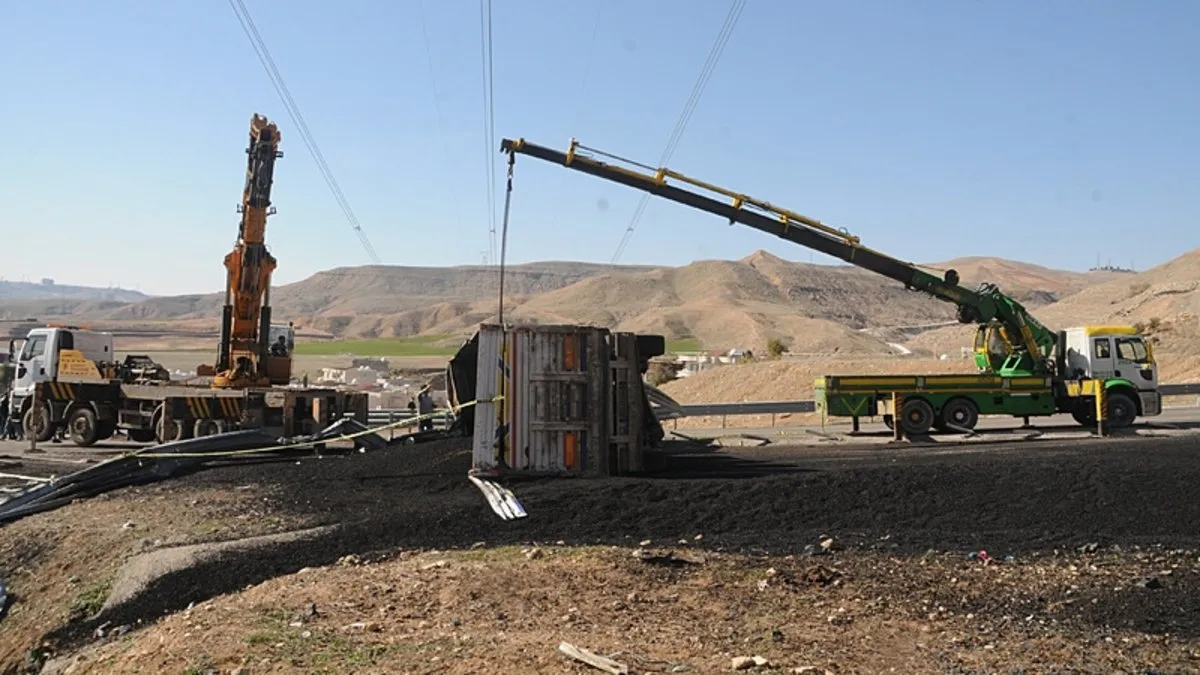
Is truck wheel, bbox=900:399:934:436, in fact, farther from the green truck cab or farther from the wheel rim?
the wheel rim

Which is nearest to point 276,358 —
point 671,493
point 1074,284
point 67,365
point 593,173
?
point 67,365

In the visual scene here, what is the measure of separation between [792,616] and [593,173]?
17.4 metres

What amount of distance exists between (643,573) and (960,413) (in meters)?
16.8

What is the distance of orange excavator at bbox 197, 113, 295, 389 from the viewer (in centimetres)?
2320

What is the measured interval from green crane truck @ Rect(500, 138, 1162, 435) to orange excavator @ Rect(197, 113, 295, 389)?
585 centimetres

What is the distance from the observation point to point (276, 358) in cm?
2425

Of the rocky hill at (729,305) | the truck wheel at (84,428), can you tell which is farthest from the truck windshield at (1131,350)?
the rocky hill at (729,305)

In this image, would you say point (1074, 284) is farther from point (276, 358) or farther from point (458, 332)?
point (276, 358)

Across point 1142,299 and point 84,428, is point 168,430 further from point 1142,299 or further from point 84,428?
point 1142,299

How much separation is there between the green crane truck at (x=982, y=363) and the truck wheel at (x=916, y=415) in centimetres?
2

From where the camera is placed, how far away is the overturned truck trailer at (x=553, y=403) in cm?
1316

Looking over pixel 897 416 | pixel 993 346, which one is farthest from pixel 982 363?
pixel 897 416

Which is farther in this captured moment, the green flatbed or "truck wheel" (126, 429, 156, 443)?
"truck wheel" (126, 429, 156, 443)

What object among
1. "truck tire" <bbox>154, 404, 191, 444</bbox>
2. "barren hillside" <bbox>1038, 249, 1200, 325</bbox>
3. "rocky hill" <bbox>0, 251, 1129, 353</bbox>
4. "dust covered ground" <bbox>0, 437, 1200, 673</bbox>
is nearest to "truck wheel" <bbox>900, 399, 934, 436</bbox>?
"dust covered ground" <bbox>0, 437, 1200, 673</bbox>
